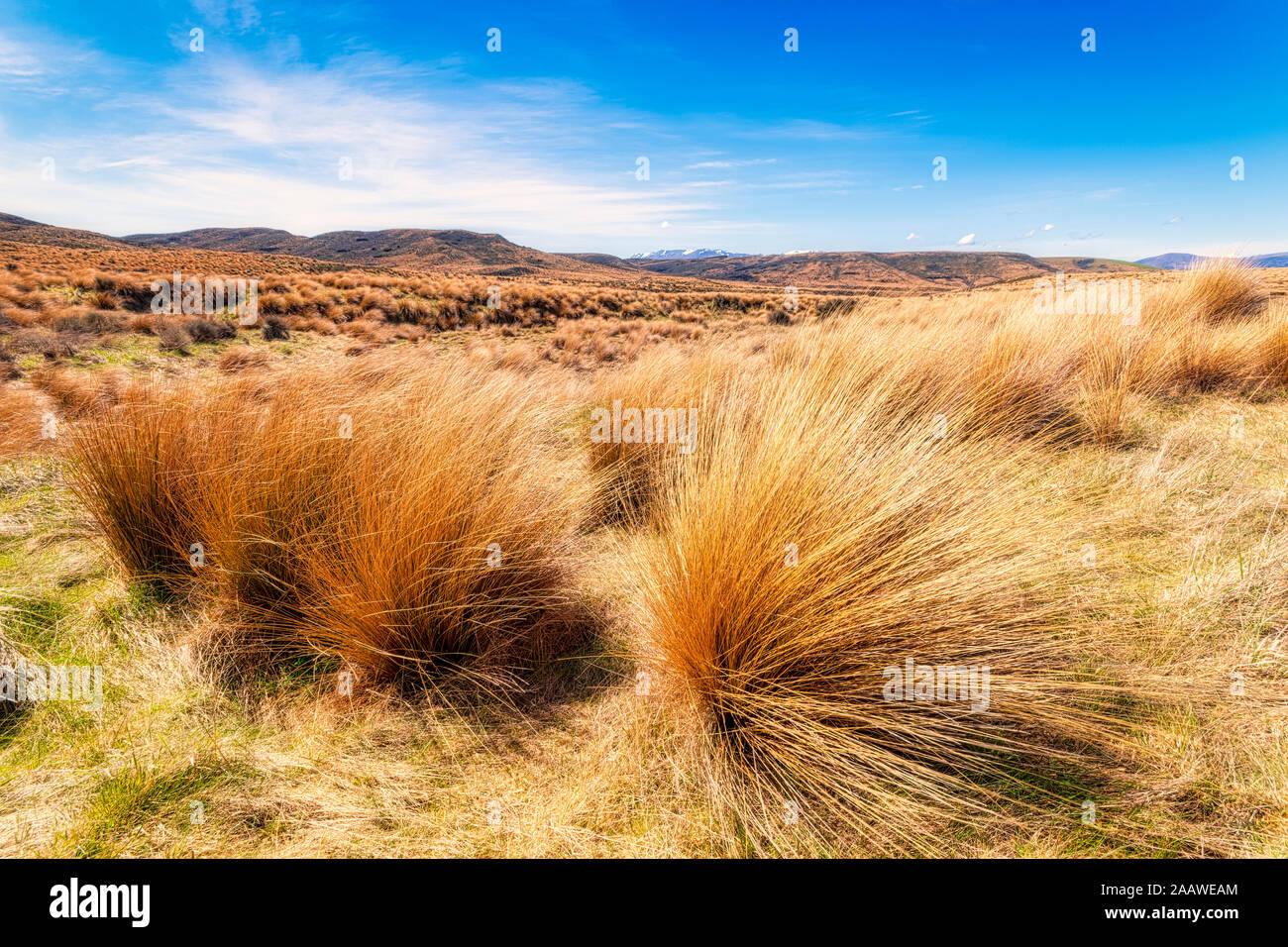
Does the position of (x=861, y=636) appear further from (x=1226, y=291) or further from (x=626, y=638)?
(x=1226, y=291)

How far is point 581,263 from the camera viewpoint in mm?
109312

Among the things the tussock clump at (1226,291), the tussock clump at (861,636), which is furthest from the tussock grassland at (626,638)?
the tussock clump at (1226,291)

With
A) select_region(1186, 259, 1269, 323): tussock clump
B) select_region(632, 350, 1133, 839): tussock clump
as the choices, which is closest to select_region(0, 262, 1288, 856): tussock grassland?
select_region(632, 350, 1133, 839): tussock clump

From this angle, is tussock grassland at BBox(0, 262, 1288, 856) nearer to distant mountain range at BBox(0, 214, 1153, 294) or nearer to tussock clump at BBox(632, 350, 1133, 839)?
tussock clump at BBox(632, 350, 1133, 839)

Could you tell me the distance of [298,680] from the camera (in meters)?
1.92

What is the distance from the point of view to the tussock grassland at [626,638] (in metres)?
1.39

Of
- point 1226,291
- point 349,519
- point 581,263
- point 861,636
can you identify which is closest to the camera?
point 861,636

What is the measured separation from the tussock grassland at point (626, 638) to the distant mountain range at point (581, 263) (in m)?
68.8

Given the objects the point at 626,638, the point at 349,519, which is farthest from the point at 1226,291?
the point at 349,519

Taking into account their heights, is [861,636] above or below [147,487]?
below

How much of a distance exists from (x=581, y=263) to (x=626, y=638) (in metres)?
117

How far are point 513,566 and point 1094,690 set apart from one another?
6.64ft

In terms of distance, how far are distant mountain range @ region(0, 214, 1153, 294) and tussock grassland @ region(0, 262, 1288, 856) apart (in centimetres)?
6876

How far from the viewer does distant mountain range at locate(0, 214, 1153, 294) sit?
75.8 metres
